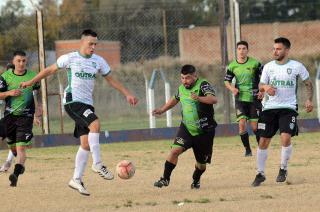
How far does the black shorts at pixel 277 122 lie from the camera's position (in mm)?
12523

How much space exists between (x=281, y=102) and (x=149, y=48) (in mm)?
22663

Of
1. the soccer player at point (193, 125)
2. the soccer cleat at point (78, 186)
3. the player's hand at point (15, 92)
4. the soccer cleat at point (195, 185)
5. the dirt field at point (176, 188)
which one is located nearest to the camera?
the dirt field at point (176, 188)

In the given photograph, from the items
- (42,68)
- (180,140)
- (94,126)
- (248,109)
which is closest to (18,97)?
(94,126)

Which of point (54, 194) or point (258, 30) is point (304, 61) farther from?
point (54, 194)

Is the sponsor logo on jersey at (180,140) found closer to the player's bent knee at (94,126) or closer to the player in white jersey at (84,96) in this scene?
the player in white jersey at (84,96)

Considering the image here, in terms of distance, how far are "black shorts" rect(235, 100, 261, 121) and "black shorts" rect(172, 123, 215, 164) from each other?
4837mm

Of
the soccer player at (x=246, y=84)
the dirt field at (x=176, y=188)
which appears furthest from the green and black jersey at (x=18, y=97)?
the soccer player at (x=246, y=84)

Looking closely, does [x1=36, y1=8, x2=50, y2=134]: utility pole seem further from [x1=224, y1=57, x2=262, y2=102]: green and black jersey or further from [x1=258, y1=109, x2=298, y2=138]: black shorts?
[x1=258, y1=109, x2=298, y2=138]: black shorts

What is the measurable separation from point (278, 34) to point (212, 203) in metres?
30.9

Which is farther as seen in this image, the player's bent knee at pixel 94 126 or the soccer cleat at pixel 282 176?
the soccer cleat at pixel 282 176

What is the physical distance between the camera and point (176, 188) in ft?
40.7

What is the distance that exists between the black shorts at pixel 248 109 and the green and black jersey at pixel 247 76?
0.36 feet

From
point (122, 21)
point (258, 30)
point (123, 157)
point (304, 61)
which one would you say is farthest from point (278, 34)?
point (123, 157)

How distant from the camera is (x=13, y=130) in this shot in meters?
13.9
